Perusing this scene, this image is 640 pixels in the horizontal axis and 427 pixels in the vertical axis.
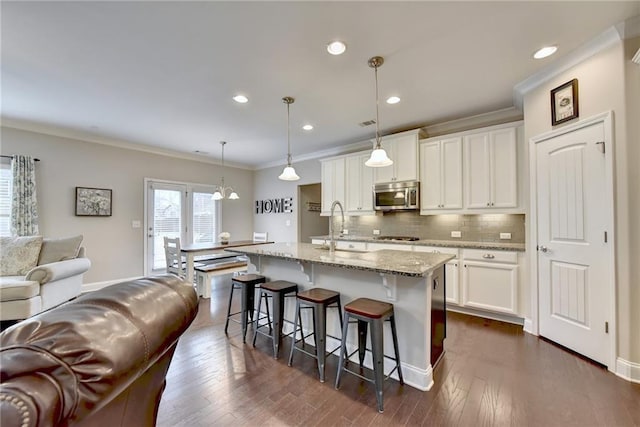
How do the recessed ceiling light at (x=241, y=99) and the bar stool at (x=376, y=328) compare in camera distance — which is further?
the recessed ceiling light at (x=241, y=99)

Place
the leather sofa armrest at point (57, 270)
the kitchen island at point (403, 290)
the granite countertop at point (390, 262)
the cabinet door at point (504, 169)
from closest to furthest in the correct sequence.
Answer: the granite countertop at point (390, 262), the kitchen island at point (403, 290), the leather sofa armrest at point (57, 270), the cabinet door at point (504, 169)

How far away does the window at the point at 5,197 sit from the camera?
3.96 metres

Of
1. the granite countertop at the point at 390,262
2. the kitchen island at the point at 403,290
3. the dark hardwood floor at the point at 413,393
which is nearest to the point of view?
the dark hardwood floor at the point at 413,393

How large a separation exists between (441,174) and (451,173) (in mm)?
136

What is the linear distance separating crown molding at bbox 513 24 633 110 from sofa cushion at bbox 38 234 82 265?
19.3 ft

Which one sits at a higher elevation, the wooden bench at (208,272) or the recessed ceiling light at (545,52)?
the recessed ceiling light at (545,52)

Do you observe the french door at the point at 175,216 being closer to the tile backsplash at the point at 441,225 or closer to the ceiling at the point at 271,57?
the ceiling at the point at 271,57

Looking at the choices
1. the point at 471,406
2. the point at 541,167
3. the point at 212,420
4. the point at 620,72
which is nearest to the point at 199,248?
the point at 212,420

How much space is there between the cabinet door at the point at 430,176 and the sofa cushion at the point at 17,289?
497 cm

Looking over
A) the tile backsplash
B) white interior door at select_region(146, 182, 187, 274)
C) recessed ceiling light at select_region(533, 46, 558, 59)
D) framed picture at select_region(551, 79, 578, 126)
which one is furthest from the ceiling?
white interior door at select_region(146, 182, 187, 274)

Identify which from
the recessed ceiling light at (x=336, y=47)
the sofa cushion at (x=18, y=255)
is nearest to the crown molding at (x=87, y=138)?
the sofa cushion at (x=18, y=255)

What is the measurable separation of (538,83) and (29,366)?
400cm

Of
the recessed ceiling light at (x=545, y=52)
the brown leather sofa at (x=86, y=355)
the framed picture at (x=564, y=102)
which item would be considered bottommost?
the brown leather sofa at (x=86, y=355)

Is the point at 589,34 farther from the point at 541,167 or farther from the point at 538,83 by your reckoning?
the point at 541,167
